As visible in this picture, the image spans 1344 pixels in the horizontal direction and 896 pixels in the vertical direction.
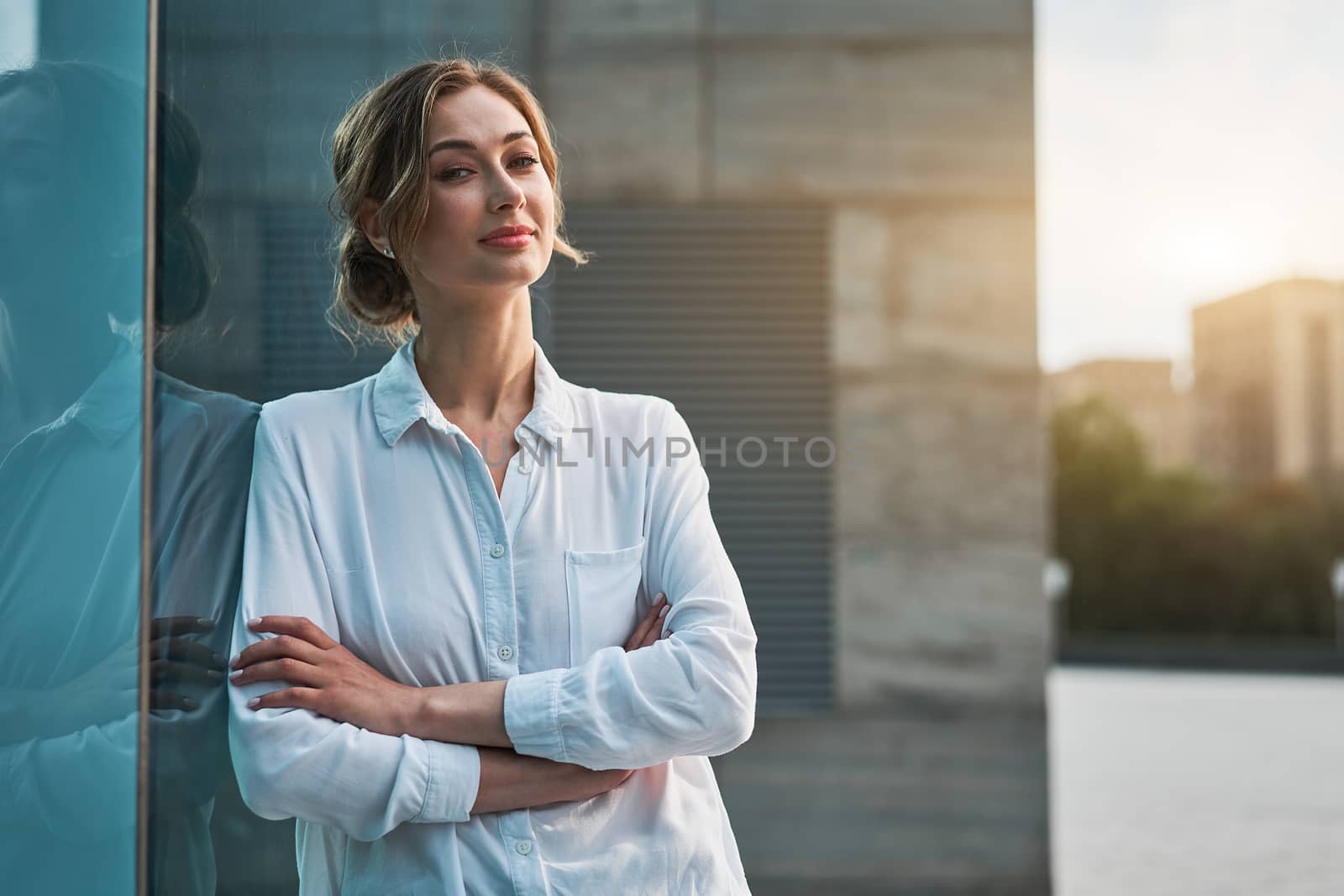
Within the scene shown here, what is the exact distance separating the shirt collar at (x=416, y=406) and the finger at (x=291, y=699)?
1.30ft

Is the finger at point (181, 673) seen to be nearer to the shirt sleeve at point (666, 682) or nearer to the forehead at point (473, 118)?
the shirt sleeve at point (666, 682)

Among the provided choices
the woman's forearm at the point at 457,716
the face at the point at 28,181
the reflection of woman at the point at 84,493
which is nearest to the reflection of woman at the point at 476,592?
the woman's forearm at the point at 457,716

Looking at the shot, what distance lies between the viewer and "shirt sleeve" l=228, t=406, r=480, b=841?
1565 millimetres

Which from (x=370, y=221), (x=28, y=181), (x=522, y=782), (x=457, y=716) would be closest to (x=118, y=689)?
(x=457, y=716)

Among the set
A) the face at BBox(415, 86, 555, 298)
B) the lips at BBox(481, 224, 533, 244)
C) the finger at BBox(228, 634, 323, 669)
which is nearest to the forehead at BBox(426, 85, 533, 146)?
the face at BBox(415, 86, 555, 298)

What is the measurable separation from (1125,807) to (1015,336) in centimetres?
383

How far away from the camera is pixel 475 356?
192 cm

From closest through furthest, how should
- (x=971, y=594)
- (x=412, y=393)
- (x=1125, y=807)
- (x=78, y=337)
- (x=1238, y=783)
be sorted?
(x=78, y=337)
(x=412, y=393)
(x=971, y=594)
(x=1125, y=807)
(x=1238, y=783)

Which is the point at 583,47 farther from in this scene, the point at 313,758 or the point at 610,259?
the point at 313,758

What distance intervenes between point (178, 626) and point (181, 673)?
2.5 inches

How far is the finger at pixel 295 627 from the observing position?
5.34ft

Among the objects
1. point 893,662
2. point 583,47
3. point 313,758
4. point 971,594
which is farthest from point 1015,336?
point 313,758

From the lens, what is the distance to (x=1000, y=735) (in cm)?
499

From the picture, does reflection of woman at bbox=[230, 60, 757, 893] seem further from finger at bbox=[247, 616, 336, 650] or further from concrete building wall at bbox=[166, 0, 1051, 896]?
concrete building wall at bbox=[166, 0, 1051, 896]
